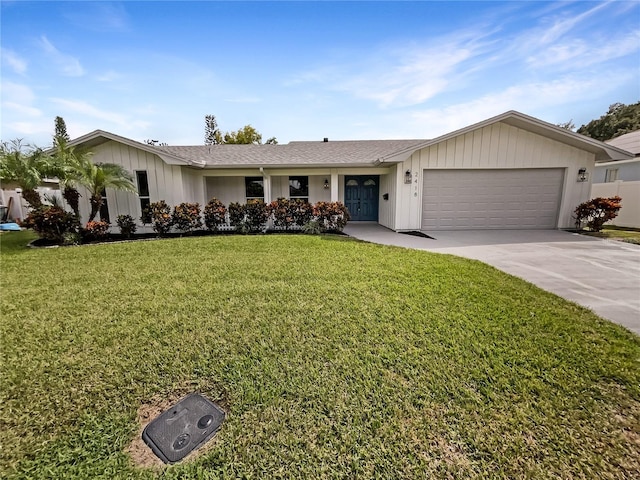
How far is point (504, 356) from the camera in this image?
278cm

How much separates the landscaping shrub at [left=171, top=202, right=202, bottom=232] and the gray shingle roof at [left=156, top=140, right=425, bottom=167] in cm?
171

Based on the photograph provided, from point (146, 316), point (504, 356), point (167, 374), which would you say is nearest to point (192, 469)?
point (167, 374)

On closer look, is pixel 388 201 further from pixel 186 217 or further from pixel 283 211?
pixel 186 217

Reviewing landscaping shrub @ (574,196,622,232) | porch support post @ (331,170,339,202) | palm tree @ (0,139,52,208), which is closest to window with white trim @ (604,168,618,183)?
landscaping shrub @ (574,196,622,232)

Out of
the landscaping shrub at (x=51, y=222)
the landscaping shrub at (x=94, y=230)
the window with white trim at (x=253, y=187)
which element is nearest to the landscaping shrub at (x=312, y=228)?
the window with white trim at (x=253, y=187)

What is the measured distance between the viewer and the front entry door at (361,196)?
43.5 feet

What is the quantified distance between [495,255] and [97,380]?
7.48m

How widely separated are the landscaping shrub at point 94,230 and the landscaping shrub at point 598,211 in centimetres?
1606

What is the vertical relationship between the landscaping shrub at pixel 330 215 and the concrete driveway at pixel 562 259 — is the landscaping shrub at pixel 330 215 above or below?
above

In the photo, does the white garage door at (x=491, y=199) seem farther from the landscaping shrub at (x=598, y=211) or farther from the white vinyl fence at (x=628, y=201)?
the white vinyl fence at (x=628, y=201)

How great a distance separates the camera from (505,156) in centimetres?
990

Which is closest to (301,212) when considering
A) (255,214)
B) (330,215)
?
(330,215)

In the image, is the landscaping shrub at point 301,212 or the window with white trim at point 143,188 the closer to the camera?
the landscaping shrub at point 301,212

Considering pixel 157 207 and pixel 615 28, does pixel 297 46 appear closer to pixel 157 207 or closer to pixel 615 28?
pixel 157 207
